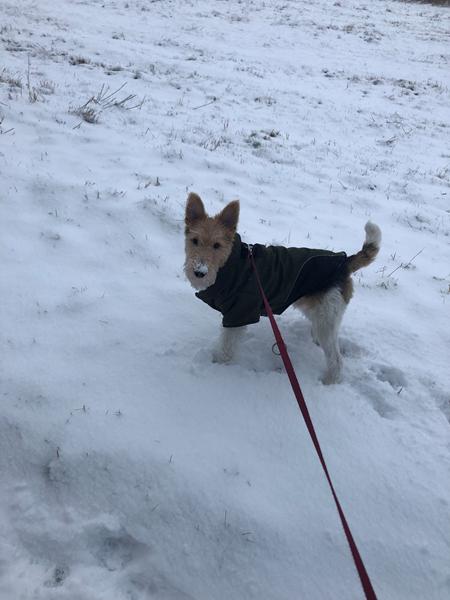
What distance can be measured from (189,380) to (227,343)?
0.48m

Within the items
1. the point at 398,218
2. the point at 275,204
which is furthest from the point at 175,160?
the point at 398,218

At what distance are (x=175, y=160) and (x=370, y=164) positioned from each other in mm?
4336

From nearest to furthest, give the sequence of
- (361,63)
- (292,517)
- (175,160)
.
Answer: (292,517), (175,160), (361,63)

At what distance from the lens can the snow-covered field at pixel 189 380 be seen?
2.59 m

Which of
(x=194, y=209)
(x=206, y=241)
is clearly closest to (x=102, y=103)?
(x=194, y=209)

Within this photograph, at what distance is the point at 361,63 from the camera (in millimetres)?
16562

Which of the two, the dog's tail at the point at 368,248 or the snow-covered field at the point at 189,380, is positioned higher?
the dog's tail at the point at 368,248

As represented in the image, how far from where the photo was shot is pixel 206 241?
348cm

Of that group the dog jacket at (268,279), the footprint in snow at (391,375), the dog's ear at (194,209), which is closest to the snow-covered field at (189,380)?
the footprint in snow at (391,375)

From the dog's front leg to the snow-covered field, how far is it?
10cm

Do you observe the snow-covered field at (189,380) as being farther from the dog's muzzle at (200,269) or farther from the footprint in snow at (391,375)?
the dog's muzzle at (200,269)

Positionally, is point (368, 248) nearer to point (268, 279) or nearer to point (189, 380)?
point (268, 279)

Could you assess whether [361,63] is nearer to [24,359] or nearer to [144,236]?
[144,236]

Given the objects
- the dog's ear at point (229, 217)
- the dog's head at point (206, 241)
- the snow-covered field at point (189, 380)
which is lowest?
the snow-covered field at point (189, 380)
